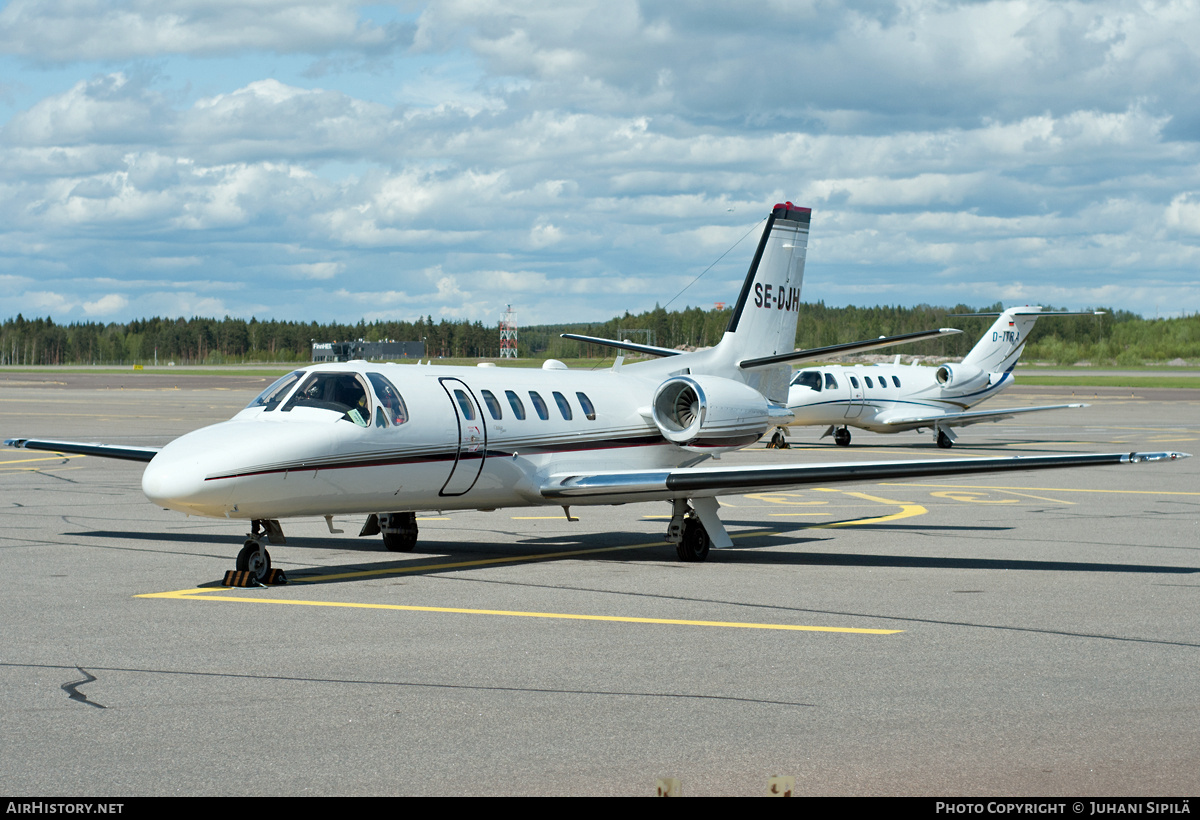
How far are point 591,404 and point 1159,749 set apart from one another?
10.1 meters

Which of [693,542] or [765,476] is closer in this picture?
[765,476]

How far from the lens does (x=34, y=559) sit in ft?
44.4

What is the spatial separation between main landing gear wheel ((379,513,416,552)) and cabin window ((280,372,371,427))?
2.32m

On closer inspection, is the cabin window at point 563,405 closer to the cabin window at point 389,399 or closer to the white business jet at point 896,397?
the cabin window at point 389,399

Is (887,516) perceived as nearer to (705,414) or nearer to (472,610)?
(705,414)

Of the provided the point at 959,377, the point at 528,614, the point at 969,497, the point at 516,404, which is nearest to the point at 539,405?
the point at 516,404

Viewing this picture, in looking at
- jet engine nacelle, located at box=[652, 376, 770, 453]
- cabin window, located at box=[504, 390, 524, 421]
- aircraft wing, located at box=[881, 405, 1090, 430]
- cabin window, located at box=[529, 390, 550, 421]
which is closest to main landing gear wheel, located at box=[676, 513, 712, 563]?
jet engine nacelle, located at box=[652, 376, 770, 453]

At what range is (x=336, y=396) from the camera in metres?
12.8

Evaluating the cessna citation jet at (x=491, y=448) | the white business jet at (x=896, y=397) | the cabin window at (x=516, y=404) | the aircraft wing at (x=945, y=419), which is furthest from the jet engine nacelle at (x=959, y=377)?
the cabin window at (x=516, y=404)

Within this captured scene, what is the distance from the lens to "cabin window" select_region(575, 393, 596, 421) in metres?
15.6

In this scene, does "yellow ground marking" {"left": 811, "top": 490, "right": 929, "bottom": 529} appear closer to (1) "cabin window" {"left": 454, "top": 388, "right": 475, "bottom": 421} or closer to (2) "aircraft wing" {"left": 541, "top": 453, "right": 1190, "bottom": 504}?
(2) "aircraft wing" {"left": 541, "top": 453, "right": 1190, "bottom": 504}

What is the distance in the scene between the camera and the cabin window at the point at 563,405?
15.3 m

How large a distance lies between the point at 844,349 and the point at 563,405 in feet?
13.2

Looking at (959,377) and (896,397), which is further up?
(959,377)
